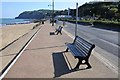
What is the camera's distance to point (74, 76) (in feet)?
24.6

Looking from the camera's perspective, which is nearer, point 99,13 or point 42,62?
point 42,62

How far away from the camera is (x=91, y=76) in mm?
7527

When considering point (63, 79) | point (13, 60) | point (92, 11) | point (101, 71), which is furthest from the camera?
point (92, 11)

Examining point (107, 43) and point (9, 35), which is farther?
point (9, 35)

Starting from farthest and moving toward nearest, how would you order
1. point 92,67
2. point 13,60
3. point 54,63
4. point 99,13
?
point 99,13, point 13,60, point 54,63, point 92,67

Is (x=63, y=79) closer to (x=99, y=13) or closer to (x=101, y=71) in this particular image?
(x=101, y=71)

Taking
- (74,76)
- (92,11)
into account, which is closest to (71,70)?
(74,76)

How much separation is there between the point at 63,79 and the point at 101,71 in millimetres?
1639

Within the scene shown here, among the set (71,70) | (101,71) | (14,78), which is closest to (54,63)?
(71,70)

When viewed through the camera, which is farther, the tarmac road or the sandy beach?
the sandy beach

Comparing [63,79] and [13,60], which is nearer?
[63,79]

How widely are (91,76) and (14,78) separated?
2109mm

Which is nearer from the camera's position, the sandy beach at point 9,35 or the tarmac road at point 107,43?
the tarmac road at point 107,43

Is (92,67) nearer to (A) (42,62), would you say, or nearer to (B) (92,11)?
(A) (42,62)
